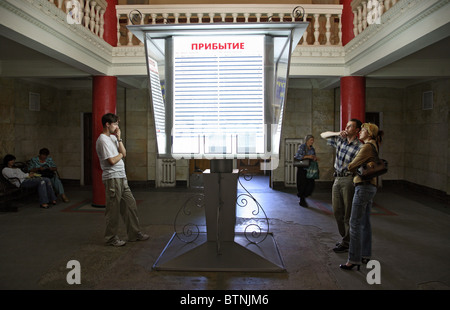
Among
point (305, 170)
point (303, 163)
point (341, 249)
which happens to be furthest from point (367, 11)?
point (341, 249)

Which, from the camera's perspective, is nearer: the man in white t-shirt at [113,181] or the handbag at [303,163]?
the man in white t-shirt at [113,181]

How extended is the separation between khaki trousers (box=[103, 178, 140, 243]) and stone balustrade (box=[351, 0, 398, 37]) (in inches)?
161

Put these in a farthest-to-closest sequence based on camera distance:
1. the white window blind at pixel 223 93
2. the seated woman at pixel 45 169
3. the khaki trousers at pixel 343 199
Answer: the seated woman at pixel 45 169, the khaki trousers at pixel 343 199, the white window blind at pixel 223 93

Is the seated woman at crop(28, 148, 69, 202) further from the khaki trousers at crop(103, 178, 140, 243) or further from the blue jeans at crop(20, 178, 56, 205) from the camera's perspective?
the khaki trousers at crop(103, 178, 140, 243)

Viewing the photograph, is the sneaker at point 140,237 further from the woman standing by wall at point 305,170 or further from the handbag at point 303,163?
the woman standing by wall at point 305,170

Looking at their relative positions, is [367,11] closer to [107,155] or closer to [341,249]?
[341,249]

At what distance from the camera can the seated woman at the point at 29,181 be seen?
6289 millimetres

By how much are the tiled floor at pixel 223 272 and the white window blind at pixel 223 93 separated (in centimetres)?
135

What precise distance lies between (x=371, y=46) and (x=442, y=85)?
11.4ft

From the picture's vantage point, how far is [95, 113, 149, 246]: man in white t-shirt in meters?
4.01

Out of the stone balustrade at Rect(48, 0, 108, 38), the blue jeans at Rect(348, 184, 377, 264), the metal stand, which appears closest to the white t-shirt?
the metal stand

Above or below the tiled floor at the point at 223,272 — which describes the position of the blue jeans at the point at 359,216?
above

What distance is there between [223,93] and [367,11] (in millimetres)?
3916

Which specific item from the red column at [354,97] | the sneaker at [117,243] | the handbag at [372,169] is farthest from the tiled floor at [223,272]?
the red column at [354,97]
